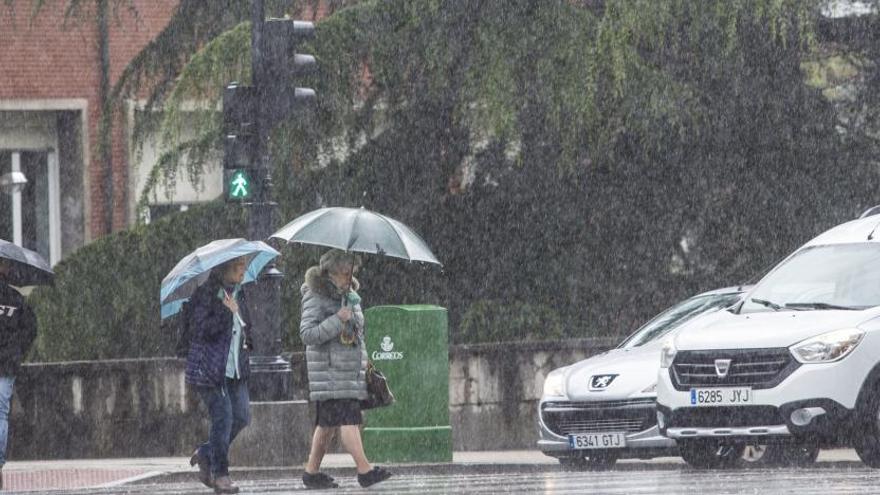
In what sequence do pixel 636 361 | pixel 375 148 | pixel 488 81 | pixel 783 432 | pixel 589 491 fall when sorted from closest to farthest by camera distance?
1. pixel 589 491
2. pixel 783 432
3. pixel 636 361
4. pixel 488 81
5. pixel 375 148

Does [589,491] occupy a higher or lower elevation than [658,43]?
lower

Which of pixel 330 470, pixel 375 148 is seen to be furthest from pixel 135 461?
pixel 375 148

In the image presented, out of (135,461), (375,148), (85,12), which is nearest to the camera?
(135,461)

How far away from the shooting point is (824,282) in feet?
49.3

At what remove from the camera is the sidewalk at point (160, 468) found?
1620 centimetres

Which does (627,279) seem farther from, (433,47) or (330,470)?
(330,470)

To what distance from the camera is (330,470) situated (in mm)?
16688

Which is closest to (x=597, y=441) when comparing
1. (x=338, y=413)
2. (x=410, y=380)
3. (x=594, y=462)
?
(x=594, y=462)

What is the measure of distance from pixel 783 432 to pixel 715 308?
3570mm

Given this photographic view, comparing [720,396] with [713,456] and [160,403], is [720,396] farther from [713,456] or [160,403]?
[160,403]

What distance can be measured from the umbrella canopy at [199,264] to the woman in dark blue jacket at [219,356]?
0.08 meters

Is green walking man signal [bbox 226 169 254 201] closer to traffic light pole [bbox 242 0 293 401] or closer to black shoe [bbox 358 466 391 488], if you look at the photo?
traffic light pole [bbox 242 0 293 401]

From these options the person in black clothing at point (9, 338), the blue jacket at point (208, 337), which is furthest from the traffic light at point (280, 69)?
the blue jacket at point (208, 337)

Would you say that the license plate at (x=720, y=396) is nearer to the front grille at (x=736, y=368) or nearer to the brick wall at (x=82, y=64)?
the front grille at (x=736, y=368)
